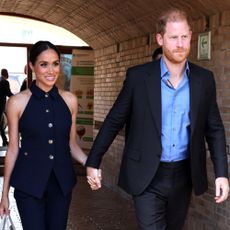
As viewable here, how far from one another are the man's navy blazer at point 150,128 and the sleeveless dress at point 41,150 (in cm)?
21

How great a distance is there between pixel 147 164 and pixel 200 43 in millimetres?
3069

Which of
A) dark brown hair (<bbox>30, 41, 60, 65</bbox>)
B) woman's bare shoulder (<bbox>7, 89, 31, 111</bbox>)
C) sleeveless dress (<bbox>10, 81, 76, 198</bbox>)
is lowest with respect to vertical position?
sleeveless dress (<bbox>10, 81, 76, 198</bbox>)

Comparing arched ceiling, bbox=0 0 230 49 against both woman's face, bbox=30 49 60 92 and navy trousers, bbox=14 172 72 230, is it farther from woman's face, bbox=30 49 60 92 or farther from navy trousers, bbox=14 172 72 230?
navy trousers, bbox=14 172 72 230

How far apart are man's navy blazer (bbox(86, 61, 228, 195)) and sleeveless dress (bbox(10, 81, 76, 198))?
21 cm

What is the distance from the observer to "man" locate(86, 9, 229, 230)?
3.74 meters

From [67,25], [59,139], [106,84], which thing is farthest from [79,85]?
[59,139]

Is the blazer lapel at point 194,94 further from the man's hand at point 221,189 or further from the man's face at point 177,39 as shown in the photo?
the man's hand at point 221,189

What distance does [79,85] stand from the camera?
13219mm

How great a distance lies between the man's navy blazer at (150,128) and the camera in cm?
376

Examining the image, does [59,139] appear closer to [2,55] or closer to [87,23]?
[87,23]

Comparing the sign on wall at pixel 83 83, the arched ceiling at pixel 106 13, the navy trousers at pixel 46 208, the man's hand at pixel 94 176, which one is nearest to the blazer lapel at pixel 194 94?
the man's hand at pixel 94 176

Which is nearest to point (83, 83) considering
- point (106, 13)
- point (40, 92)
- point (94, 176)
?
point (106, 13)

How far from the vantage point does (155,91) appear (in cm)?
378

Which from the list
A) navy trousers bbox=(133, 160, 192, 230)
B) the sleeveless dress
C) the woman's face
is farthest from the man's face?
the sleeveless dress
